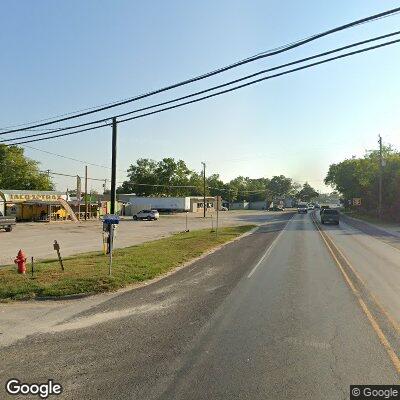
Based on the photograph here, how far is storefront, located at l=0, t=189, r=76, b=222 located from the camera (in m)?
54.7

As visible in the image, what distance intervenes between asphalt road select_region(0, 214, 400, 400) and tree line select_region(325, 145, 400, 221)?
170 feet

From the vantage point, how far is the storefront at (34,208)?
54.7 metres

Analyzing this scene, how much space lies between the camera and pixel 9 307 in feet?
35.8

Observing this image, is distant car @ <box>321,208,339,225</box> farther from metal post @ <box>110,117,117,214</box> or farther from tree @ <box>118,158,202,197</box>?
tree @ <box>118,158,202,197</box>

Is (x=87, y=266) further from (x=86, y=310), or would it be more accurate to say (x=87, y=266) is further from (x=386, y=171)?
(x=386, y=171)

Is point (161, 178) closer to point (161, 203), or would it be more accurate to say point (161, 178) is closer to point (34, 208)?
point (161, 203)

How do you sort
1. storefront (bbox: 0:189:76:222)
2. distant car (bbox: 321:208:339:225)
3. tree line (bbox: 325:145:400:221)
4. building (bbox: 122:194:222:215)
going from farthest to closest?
building (bbox: 122:194:222:215), tree line (bbox: 325:145:400:221), storefront (bbox: 0:189:76:222), distant car (bbox: 321:208:339:225)

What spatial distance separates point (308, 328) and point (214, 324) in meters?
1.81

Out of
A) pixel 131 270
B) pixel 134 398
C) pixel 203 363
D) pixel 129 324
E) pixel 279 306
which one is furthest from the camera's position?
pixel 131 270

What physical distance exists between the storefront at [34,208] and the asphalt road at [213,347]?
1790 inches

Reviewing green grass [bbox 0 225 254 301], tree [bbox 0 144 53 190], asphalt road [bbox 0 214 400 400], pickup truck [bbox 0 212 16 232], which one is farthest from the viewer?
tree [bbox 0 144 53 190]

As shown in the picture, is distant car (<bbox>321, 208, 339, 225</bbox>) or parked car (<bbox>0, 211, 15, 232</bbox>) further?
distant car (<bbox>321, 208, 339, 225</bbox>)

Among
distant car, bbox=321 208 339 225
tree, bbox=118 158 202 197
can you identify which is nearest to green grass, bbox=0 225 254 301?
distant car, bbox=321 208 339 225

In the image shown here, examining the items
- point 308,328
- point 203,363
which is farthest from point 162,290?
point 203,363
